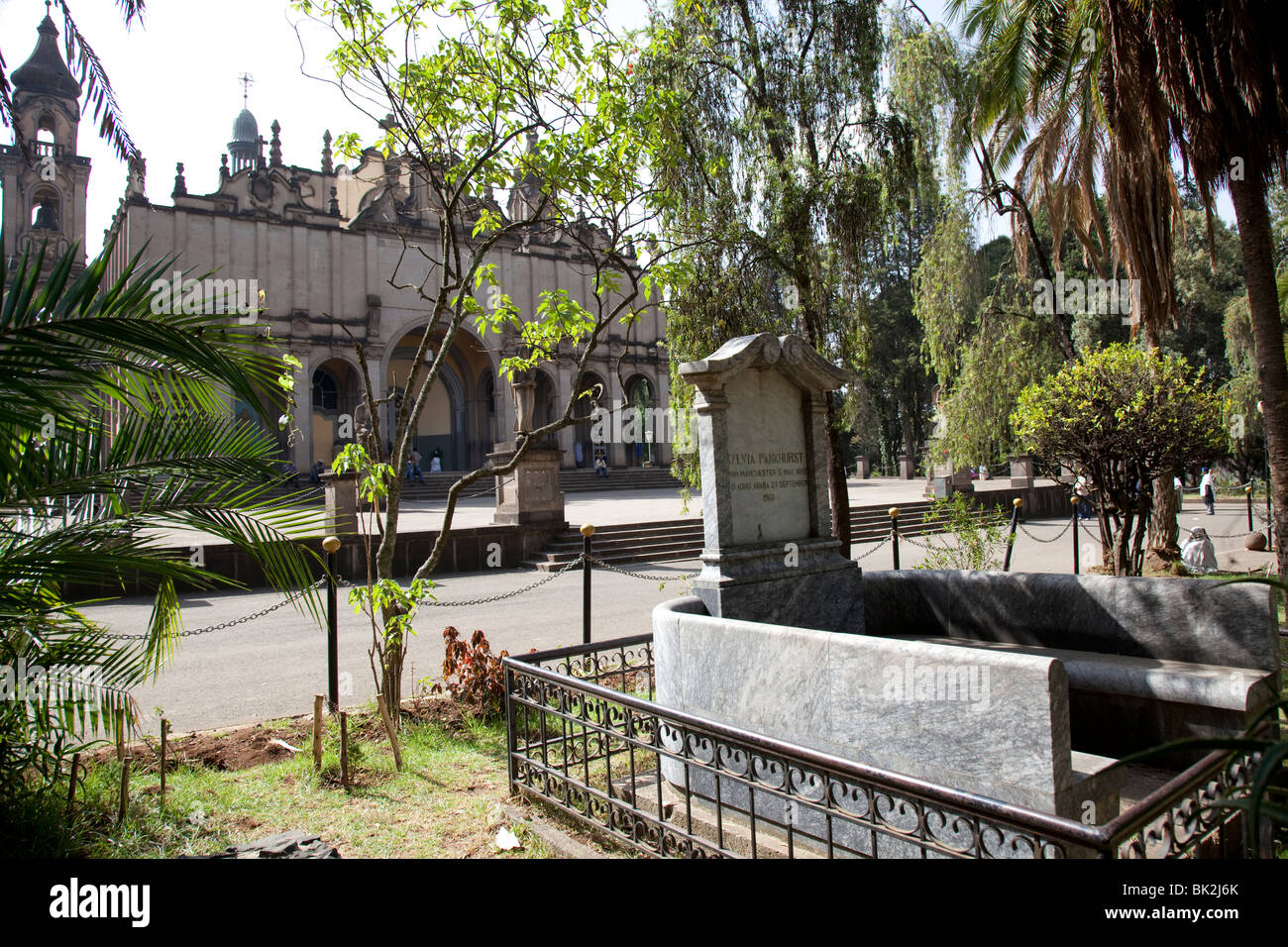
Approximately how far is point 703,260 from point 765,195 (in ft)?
4.19

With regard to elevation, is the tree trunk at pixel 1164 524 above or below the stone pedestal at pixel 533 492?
below

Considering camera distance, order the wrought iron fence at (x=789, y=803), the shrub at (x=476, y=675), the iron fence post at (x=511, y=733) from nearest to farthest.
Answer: the wrought iron fence at (x=789, y=803) → the iron fence post at (x=511, y=733) → the shrub at (x=476, y=675)

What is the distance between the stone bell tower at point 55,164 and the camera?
40.5 metres

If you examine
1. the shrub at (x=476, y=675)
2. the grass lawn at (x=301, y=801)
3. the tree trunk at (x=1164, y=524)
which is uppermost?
the tree trunk at (x=1164, y=524)

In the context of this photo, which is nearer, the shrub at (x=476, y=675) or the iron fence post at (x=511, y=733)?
the iron fence post at (x=511, y=733)

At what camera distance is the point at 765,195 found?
36.4ft

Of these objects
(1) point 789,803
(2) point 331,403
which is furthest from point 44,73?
(1) point 789,803

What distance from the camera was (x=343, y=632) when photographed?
9.97 meters

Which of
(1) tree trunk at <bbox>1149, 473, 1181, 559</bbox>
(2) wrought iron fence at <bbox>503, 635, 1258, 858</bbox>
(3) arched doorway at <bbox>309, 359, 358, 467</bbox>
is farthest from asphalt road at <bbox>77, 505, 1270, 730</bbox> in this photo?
(3) arched doorway at <bbox>309, 359, 358, 467</bbox>

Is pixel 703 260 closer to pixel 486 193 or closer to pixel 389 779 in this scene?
pixel 486 193

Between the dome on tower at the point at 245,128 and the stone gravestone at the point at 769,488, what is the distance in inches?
2504

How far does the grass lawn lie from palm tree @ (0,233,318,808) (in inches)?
14.7

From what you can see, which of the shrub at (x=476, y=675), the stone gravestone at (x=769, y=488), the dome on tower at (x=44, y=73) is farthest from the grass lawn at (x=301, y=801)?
the dome on tower at (x=44, y=73)

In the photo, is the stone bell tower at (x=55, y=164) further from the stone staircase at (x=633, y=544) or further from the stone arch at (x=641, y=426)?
the stone staircase at (x=633, y=544)
